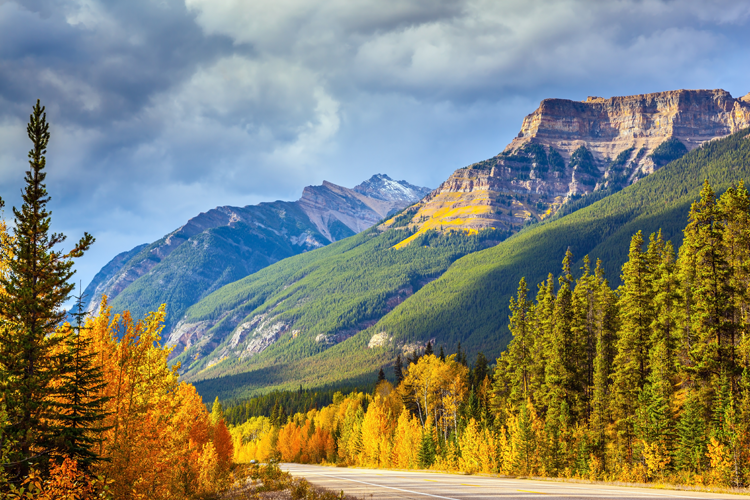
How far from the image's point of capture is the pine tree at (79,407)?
20.3 m

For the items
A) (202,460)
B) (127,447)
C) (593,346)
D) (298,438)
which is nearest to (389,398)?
(298,438)

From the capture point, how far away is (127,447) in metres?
22.6

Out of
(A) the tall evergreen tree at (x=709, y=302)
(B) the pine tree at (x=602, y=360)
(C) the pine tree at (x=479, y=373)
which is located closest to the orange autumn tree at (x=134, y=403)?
(A) the tall evergreen tree at (x=709, y=302)

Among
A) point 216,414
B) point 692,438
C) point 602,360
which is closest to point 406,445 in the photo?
point 602,360

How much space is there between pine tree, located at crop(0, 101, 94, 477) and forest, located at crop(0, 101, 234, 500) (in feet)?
0.13

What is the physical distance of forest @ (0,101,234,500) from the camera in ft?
63.9

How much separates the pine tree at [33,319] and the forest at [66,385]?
0.04m

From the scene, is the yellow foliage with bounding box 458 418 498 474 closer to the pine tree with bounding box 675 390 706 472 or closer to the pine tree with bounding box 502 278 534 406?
the pine tree with bounding box 502 278 534 406

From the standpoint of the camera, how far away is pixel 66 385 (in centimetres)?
2088

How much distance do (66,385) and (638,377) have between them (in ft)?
134

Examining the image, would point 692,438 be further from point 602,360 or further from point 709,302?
point 602,360

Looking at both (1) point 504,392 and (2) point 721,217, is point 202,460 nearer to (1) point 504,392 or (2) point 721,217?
(1) point 504,392

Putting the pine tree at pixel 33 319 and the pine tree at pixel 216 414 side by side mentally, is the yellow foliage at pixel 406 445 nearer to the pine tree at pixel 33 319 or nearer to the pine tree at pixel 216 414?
the pine tree at pixel 216 414

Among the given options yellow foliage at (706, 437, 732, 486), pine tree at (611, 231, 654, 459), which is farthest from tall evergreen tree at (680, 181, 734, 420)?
pine tree at (611, 231, 654, 459)
